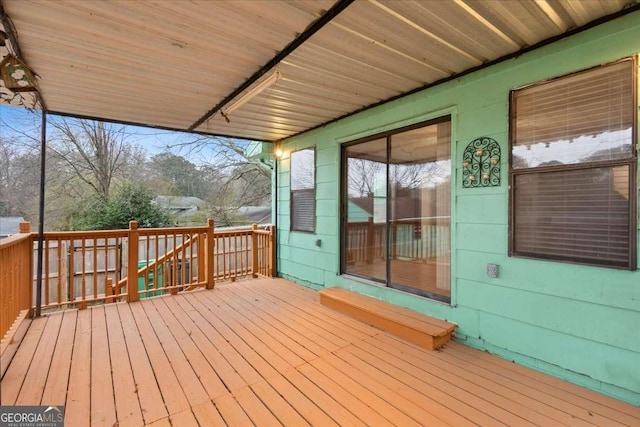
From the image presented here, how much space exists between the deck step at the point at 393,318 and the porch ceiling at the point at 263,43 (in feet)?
8.07

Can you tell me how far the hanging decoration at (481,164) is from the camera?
2.52m

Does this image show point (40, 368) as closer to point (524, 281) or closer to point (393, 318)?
point (393, 318)

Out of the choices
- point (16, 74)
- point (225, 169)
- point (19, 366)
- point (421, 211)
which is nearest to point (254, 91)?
point (16, 74)

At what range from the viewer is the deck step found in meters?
2.65

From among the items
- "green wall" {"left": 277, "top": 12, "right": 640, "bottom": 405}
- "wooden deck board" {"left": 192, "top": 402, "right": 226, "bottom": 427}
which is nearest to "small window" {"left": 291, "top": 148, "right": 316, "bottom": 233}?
"green wall" {"left": 277, "top": 12, "right": 640, "bottom": 405}

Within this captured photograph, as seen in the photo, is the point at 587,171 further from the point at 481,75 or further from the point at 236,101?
the point at 236,101

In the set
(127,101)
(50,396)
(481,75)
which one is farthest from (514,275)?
(127,101)

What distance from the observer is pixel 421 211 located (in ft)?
10.6

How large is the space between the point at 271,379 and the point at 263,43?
2.59 meters

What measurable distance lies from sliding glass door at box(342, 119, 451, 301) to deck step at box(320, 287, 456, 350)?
Result: 291mm

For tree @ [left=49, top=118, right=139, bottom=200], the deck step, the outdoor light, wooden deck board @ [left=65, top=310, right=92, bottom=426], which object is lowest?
wooden deck board @ [left=65, top=310, right=92, bottom=426]

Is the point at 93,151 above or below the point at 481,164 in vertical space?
above

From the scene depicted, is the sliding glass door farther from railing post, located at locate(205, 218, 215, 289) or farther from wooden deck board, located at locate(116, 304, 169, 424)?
wooden deck board, located at locate(116, 304, 169, 424)

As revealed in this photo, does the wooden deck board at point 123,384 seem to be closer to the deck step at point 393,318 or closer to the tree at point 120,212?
the deck step at point 393,318
